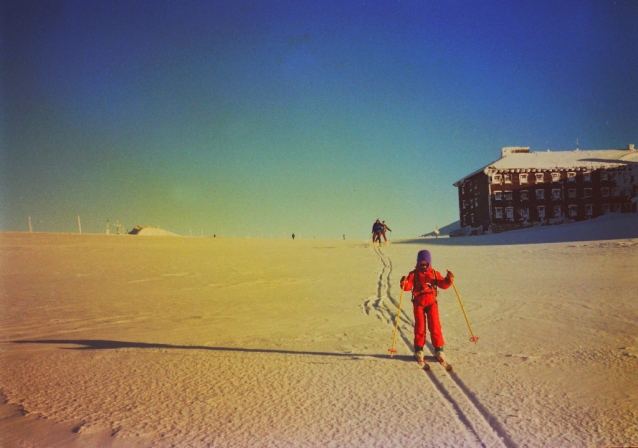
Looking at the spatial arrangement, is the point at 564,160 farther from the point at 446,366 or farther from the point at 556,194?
the point at 446,366

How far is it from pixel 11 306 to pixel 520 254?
1878 cm

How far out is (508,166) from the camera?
164ft

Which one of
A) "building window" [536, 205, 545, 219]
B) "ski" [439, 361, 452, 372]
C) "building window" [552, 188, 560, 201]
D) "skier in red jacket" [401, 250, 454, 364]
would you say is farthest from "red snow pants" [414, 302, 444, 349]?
"building window" [552, 188, 560, 201]

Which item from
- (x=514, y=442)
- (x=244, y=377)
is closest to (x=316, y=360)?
(x=244, y=377)

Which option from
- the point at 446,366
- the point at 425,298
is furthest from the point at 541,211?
the point at 446,366

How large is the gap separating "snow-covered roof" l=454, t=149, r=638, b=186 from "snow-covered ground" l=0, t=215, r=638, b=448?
135ft

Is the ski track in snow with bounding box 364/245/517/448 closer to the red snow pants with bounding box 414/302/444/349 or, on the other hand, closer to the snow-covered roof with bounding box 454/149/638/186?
the red snow pants with bounding box 414/302/444/349

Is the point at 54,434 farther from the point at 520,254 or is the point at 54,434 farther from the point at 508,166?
the point at 508,166

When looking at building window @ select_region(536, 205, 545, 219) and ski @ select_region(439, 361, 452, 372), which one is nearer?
ski @ select_region(439, 361, 452, 372)

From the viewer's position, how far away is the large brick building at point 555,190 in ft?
162

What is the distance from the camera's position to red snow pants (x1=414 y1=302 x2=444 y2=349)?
5309 mm

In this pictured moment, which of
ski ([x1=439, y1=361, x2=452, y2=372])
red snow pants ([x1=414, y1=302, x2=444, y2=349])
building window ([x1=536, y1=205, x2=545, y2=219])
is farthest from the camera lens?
building window ([x1=536, y1=205, x2=545, y2=219])

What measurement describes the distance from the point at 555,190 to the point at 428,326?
2013 inches

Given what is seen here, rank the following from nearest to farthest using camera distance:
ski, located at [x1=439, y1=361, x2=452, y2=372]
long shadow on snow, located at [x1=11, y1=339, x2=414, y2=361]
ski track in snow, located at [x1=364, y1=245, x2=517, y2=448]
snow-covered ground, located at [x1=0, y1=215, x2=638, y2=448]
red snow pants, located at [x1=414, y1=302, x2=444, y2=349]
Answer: ski track in snow, located at [x1=364, y1=245, x2=517, y2=448], snow-covered ground, located at [x1=0, y1=215, x2=638, y2=448], ski, located at [x1=439, y1=361, x2=452, y2=372], red snow pants, located at [x1=414, y1=302, x2=444, y2=349], long shadow on snow, located at [x1=11, y1=339, x2=414, y2=361]
